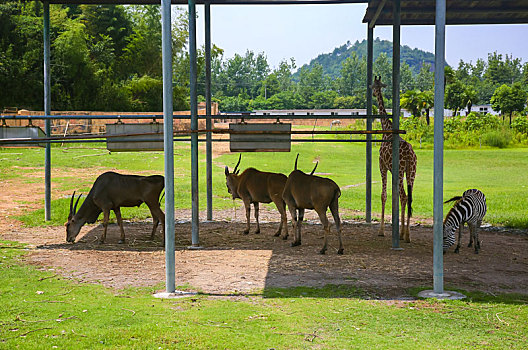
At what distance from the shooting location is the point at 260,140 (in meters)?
12.0

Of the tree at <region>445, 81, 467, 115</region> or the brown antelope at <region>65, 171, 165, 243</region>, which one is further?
the tree at <region>445, 81, 467, 115</region>

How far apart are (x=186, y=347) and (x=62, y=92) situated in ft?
146

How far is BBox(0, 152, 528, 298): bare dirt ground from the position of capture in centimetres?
858

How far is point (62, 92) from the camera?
4725 centimetres

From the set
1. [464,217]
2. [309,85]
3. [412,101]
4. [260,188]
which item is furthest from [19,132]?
→ [309,85]

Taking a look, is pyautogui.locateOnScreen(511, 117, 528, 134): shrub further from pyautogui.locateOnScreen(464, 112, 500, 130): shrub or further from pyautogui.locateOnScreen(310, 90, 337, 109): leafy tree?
pyautogui.locateOnScreen(310, 90, 337, 109): leafy tree

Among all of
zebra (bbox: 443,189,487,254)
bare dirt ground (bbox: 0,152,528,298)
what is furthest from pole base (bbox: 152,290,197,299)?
zebra (bbox: 443,189,487,254)

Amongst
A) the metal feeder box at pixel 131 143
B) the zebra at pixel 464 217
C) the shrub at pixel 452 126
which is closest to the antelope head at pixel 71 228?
the metal feeder box at pixel 131 143

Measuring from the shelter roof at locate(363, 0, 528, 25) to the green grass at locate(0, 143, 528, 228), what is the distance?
4.78 m

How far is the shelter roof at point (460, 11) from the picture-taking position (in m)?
13.1

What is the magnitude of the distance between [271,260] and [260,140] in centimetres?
280

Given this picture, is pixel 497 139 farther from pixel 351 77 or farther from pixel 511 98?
pixel 351 77

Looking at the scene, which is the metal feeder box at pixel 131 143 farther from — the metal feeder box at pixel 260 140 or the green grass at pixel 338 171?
the green grass at pixel 338 171

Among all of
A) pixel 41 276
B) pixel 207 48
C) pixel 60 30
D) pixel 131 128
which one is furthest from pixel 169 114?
pixel 60 30
